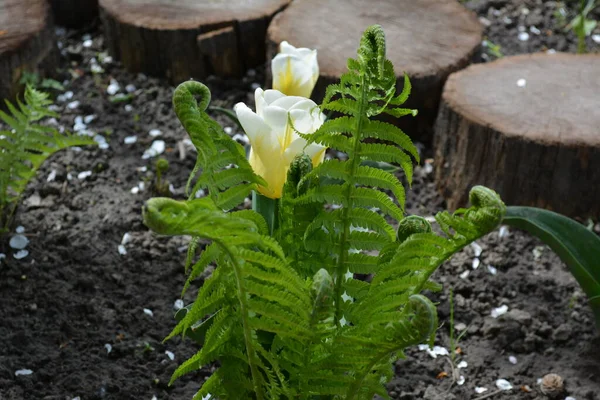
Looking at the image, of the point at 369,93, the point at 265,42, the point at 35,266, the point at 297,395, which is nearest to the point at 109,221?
the point at 35,266

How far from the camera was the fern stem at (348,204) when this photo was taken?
A: 1.21m

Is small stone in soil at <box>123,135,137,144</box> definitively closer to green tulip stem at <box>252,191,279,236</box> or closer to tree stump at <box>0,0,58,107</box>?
tree stump at <box>0,0,58,107</box>

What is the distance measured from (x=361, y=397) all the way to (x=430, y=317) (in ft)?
1.19

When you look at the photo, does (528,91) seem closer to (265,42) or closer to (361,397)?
(265,42)

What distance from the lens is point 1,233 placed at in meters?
2.16

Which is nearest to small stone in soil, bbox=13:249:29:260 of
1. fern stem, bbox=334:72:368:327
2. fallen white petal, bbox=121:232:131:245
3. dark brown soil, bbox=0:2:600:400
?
dark brown soil, bbox=0:2:600:400

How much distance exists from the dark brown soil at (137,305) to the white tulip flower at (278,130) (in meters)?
0.68

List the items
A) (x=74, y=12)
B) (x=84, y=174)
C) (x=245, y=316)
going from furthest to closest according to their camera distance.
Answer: (x=74, y=12), (x=84, y=174), (x=245, y=316)

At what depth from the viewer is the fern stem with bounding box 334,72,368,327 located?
1213 mm

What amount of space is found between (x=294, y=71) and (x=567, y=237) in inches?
26.5

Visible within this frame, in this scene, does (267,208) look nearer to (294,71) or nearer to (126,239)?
(294,71)

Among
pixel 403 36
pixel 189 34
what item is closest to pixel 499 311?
pixel 403 36

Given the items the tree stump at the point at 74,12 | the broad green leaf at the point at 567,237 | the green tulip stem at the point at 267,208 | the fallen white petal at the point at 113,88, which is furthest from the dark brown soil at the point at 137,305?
the tree stump at the point at 74,12

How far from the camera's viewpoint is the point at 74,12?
3320mm
